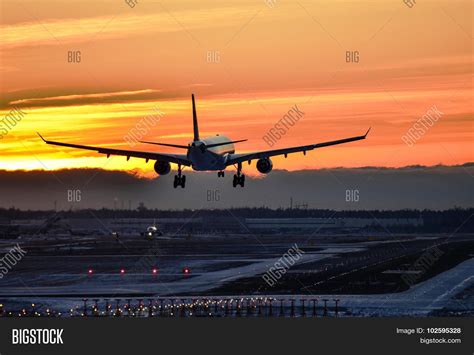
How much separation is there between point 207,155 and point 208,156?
0.96ft

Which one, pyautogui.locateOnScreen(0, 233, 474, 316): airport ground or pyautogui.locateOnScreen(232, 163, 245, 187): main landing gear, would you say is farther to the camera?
pyautogui.locateOnScreen(232, 163, 245, 187): main landing gear

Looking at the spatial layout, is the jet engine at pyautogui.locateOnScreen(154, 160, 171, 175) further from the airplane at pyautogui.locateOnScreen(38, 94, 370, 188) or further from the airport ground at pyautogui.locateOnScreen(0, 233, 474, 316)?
the airport ground at pyautogui.locateOnScreen(0, 233, 474, 316)

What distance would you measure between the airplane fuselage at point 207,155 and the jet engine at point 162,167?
5.82m

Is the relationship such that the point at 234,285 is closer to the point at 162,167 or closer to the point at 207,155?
the point at 207,155

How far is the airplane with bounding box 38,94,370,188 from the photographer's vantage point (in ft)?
434

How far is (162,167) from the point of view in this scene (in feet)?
455

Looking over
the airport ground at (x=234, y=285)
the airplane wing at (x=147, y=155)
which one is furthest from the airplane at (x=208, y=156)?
the airport ground at (x=234, y=285)

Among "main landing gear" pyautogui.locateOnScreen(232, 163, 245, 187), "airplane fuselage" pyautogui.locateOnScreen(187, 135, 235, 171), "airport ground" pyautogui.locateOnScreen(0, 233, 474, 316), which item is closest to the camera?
"airport ground" pyautogui.locateOnScreen(0, 233, 474, 316)

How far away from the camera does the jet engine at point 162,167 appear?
454 ft

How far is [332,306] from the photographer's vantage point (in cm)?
11756

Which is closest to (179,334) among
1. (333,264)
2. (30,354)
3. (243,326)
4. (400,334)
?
(243,326)

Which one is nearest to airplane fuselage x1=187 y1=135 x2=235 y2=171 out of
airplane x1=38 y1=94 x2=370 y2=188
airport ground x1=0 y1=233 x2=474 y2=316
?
airplane x1=38 y1=94 x2=370 y2=188

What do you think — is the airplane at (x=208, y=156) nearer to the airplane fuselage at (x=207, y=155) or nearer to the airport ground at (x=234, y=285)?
the airplane fuselage at (x=207, y=155)

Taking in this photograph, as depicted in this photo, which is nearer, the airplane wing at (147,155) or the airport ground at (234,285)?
the airport ground at (234,285)
